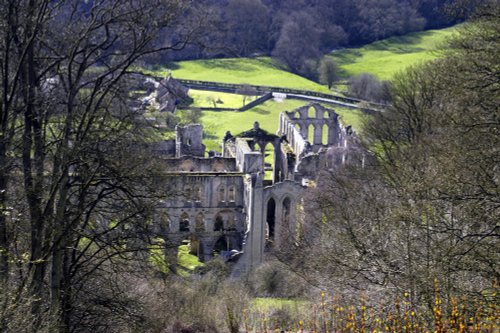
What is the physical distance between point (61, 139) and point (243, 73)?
227 ft

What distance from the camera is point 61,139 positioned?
1422cm

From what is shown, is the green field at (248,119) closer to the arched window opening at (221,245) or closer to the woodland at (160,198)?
the arched window opening at (221,245)

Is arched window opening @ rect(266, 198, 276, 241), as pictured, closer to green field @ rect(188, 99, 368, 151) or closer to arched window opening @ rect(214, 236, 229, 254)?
arched window opening @ rect(214, 236, 229, 254)

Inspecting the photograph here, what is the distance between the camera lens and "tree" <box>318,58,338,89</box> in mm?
80562

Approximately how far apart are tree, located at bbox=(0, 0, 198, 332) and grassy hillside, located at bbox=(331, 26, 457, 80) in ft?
219

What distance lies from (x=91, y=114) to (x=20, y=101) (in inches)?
72.3

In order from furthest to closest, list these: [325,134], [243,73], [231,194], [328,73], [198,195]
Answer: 1. [243,73]
2. [328,73]
3. [325,134]
4. [231,194]
5. [198,195]

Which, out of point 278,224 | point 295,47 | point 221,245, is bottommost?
point 221,245

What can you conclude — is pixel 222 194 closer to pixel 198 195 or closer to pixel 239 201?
pixel 239 201

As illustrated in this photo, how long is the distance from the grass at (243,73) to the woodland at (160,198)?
44258 millimetres

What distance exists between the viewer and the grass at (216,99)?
2670 inches

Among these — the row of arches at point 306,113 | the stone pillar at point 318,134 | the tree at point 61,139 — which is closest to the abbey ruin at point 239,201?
the stone pillar at point 318,134

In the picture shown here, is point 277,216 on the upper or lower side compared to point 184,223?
upper

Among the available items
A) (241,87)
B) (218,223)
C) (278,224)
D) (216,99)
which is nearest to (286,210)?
(278,224)
